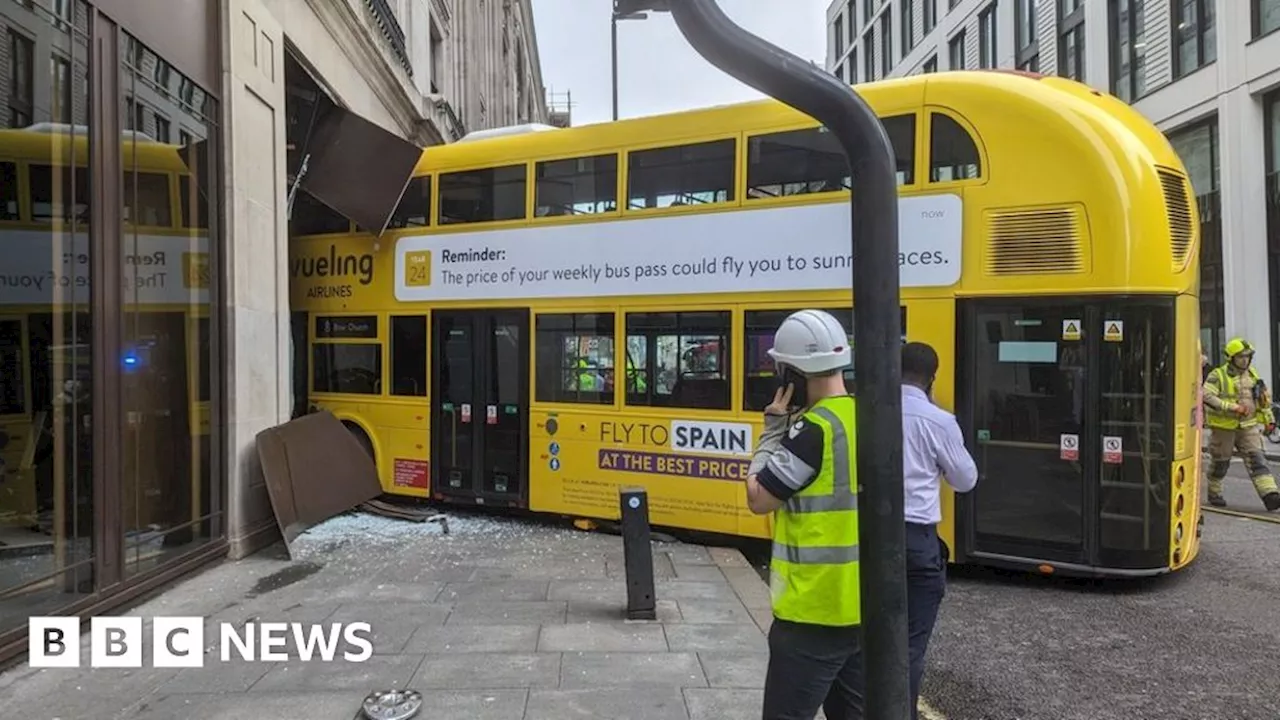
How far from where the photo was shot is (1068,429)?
607cm

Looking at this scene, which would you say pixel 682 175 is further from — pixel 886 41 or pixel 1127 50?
pixel 886 41

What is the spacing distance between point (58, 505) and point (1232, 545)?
9.37 m

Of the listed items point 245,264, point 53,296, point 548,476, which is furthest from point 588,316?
point 53,296

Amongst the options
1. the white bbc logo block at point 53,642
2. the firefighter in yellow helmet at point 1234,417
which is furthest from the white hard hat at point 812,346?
the firefighter in yellow helmet at point 1234,417

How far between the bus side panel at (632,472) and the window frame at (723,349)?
0.11 m

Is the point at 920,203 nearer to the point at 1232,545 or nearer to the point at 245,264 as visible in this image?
the point at 1232,545

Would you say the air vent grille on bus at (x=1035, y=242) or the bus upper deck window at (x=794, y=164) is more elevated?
the bus upper deck window at (x=794, y=164)

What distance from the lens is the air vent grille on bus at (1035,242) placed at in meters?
5.98

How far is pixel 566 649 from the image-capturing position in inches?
193

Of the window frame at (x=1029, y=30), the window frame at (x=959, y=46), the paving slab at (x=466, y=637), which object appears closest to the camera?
the paving slab at (x=466, y=637)

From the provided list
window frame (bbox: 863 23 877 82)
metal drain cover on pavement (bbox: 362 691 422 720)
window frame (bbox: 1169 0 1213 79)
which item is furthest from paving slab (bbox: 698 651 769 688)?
window frame (bbox: 863 23 877 82)

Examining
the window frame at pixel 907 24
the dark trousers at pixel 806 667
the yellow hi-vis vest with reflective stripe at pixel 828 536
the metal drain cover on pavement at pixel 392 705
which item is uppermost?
the window frame at pixel 907 24

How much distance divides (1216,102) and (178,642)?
22.9 m

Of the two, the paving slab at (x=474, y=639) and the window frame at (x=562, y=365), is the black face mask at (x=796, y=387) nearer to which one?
the paving slab at (x=474, y=639)
